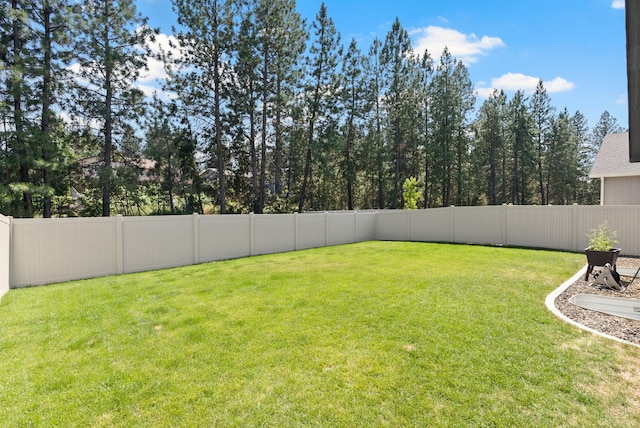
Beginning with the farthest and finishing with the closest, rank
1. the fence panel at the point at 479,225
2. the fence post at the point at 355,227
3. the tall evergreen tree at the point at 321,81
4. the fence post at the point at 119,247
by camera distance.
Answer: the tall evergreen tree at the point at 321,81, the fence post at the point at 355,227, the fence panel at the point at 479,225, the fence post at the point at 119,247

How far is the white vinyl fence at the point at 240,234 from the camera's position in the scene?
20.8 ft

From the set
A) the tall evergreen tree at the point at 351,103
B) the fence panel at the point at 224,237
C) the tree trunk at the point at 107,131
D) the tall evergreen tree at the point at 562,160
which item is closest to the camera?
the fence panel at the point at 224,237

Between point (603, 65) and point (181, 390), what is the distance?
14.4 metres

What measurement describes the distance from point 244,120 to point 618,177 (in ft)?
55.1

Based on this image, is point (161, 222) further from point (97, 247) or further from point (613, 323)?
point (613, 323)

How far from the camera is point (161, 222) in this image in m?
8.25

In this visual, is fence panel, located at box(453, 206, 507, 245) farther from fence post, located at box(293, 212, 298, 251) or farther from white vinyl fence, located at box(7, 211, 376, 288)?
fence post, located at box(293, 212, 298, 251)

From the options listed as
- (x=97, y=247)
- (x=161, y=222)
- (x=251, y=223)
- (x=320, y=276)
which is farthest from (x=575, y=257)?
(x=97, y=247)

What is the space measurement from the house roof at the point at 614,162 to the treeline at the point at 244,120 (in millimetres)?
13027

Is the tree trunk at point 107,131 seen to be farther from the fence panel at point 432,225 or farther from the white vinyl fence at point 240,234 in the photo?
the fence panel at point 432,225

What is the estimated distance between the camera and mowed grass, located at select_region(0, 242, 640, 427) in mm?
2271

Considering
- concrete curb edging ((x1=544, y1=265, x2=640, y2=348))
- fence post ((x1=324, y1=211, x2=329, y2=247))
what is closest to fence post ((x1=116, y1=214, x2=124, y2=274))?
fence post ((x1=324, y1=211, x2=329, y2=247))

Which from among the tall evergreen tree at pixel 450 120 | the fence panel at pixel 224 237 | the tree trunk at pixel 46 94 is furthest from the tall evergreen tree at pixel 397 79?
the tree trunk at pixel 46 94

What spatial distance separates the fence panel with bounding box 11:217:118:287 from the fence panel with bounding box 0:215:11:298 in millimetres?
167
